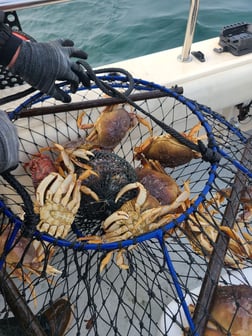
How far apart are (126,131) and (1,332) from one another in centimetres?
110

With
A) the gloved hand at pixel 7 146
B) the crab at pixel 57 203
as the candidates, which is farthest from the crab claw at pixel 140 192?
the gloved hand at pixel 7 146

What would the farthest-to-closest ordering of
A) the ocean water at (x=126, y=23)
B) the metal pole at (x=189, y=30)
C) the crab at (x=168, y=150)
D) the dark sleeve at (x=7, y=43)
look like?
1. the ocean water at (x=126, y=23)
2. the metal pole at (x=189, y=30)
3. the crab at (x=168, y=150)
4. the dark sleeve at (x=7, y=43)

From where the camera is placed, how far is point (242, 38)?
7.77 ft

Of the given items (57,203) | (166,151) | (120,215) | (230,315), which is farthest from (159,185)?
(230,315)

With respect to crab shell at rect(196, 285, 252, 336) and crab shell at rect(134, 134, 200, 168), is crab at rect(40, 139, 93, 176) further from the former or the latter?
crab shell at rect(196, 285, 252, 336)

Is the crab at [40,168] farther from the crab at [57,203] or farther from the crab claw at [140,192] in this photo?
the crab claw at [140,192]

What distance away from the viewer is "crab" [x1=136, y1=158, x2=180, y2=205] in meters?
1.74

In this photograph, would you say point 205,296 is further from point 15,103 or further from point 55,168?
point 15,103

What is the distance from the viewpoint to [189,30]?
7.08ft

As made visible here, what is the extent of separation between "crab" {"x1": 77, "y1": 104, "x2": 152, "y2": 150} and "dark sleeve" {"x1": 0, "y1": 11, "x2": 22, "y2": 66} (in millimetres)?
789

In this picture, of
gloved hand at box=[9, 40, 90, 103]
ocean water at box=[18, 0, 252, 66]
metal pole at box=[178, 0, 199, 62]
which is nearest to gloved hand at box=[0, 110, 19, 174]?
gloved hand at box=[9, 40, 90, 103]

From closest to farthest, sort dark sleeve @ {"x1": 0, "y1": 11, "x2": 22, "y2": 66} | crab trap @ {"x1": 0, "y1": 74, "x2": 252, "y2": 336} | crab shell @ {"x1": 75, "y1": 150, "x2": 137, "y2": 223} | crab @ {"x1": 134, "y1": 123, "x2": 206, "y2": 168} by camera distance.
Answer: dark sleeve @ {"x1": 0, "y1": 11, "x2": 22, "y2": 66}
crab trap @ {"x1": 0, "y1": 74, "x2": 252, "y2": 336}
crab shell @ {"x1": 75, "y1": 150, "x2": 137, "y2": 223}
crab @ {"x1": 134, "y1": 123, "x2": 206, "y2": 168}

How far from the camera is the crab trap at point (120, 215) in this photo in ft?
4.30

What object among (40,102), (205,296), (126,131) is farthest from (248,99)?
(205,296)
